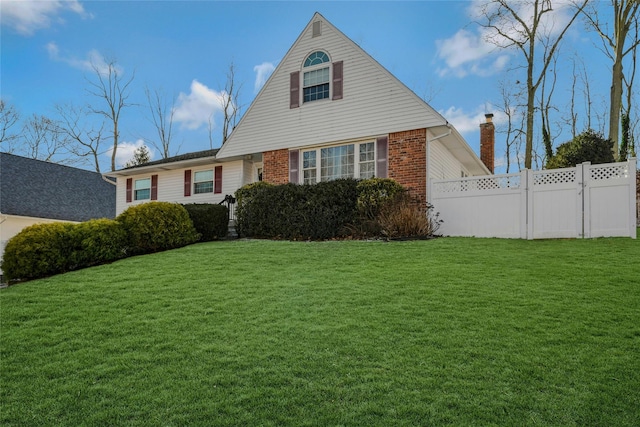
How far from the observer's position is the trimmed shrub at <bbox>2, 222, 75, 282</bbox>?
8742 mm

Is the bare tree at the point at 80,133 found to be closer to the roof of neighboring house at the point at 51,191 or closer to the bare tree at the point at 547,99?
the roof of neighboring house at the point at 51,191

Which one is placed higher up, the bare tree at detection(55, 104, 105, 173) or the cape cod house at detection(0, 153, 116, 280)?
the bare tree at detection(55, 104, 105, 173)

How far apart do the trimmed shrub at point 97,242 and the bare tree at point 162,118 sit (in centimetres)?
2042

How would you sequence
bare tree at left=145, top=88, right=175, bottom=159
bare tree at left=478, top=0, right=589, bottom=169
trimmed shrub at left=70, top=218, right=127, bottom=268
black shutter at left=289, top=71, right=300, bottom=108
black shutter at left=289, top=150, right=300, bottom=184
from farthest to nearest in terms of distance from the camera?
1. bare tree at left=145, top=88, right=175, bottom=159
2. bare tree at left=478, top=0, right=589, bottom=169
3. black shutter at left=289, top=71, right=300, bottom=108
4. black shutter at left=289, top=150, right=300, bottom=184
5. trimmed shrub at left=70, top=218, right=127, bottom=268

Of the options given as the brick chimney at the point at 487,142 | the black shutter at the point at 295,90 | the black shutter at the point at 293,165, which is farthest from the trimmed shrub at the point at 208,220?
the brick chimney at the point at 487,142

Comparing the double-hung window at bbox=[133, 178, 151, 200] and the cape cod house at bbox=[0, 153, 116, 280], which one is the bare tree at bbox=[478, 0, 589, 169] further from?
the cape cod house at bbox=[0, 153, 116, 280]

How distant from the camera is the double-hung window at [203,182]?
54.9 ft

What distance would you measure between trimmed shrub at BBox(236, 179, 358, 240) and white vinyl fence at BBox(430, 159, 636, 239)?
104 inches

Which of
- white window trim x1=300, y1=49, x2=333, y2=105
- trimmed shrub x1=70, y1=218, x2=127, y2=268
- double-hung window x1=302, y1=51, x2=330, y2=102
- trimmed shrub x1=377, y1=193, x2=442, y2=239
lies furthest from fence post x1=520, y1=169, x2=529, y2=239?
trimmed shrub x1=70, y1=218, x2=127, y2=268

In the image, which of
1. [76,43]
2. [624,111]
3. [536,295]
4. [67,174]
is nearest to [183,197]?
[76,43]

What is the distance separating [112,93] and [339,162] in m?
20.0

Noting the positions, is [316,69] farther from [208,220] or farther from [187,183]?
[187,183]

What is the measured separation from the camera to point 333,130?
13.5 m

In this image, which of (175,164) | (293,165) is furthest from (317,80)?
(175,164)
